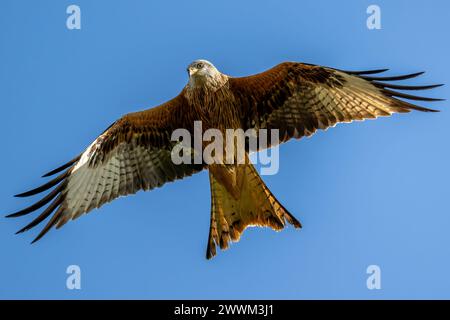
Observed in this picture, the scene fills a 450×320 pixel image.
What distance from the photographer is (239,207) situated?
9539 millimetres

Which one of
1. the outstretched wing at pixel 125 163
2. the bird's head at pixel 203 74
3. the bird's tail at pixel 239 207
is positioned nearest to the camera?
the bird's tail at pixel 239 207

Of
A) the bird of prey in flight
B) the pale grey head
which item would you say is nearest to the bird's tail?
the bird of prey in flight

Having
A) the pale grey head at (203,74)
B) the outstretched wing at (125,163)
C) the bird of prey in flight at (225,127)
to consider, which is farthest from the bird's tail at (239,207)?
the pale grey head at (203,74)

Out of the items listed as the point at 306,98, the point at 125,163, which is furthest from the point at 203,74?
the point at 125,163

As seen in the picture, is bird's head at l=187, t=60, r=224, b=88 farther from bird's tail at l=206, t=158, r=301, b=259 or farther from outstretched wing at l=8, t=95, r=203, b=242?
bird's tail at l=206, t=158, r=301, b=259

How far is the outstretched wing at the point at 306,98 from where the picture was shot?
31.8 ft

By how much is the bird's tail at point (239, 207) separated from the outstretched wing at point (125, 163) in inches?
27.2

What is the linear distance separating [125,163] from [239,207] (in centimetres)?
184

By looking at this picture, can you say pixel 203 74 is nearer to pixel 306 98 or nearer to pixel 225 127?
pixel 225 127

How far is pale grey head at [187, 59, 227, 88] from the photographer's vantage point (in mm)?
9594

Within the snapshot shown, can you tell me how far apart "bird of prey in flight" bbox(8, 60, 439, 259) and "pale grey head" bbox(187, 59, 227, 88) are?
1 cm

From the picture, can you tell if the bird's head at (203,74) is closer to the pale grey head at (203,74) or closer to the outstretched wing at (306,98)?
the pale grey head at (203,74)

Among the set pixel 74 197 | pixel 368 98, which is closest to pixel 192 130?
pixel 74 197

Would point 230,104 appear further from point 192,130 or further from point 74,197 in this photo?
point 74,197
